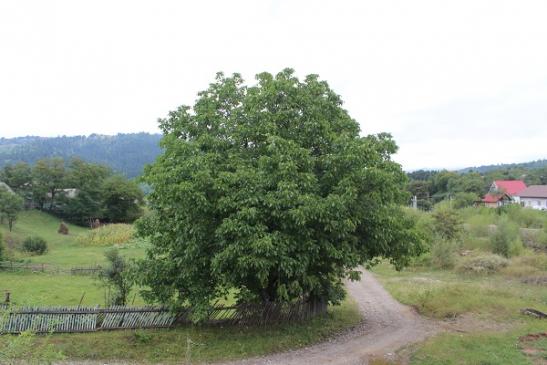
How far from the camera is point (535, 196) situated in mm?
69562

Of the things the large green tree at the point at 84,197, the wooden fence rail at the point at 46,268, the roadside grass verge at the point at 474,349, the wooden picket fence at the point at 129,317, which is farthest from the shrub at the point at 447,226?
the large green tree at the point at 84,197

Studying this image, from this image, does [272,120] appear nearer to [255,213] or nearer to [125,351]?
[255,213]

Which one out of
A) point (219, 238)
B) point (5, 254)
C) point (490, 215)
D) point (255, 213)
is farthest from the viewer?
point (490, 215)

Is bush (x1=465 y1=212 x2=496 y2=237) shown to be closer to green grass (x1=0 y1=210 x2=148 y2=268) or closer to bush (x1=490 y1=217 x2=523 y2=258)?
bush (x1=490 y1=217 x2=523 y2=258)

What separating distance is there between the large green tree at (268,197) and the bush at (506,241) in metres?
20.9

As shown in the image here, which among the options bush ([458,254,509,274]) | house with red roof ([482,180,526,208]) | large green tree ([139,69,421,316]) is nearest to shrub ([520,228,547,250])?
bush ([458,254,509,274])

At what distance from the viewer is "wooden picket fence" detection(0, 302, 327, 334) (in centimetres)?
1464

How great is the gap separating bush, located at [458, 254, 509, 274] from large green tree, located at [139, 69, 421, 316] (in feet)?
51.1

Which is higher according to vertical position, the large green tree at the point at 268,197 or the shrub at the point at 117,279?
the large green tree at the point at 268,197

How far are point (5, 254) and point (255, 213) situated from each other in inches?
1154

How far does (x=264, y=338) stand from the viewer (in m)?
14.6

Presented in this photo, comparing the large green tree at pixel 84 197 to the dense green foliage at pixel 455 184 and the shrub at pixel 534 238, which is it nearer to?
the dense green foliage at pixel 455 184

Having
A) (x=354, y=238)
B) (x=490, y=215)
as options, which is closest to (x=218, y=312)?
(x=354, y=238)

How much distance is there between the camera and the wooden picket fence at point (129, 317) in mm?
14641
